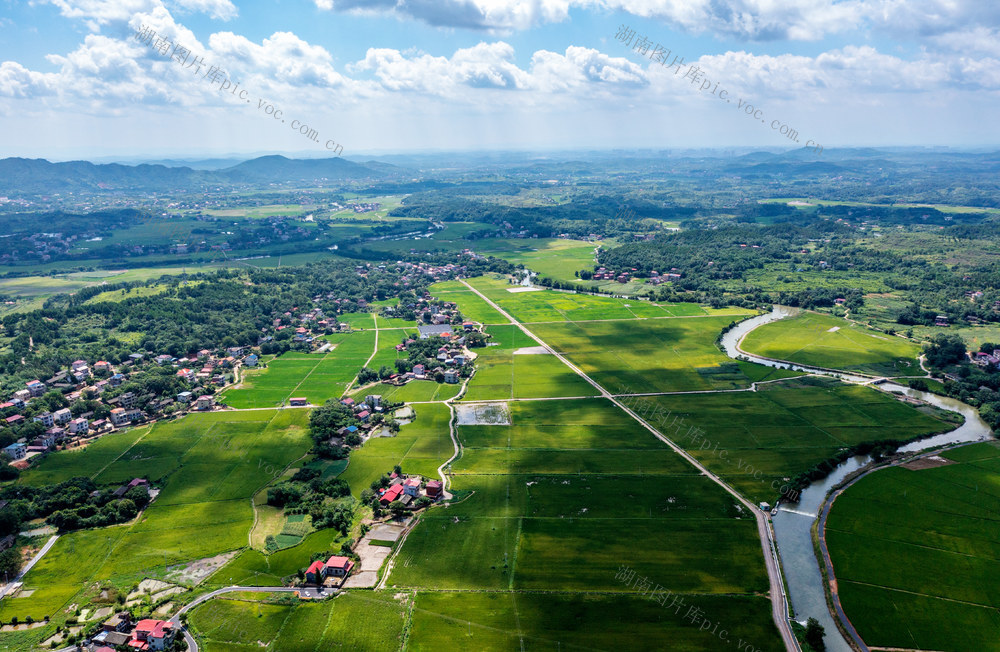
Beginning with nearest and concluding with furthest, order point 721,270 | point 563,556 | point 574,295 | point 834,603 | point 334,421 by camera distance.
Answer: point 834,603, point 563,556, point 334,421, point 574,295, point 721,270

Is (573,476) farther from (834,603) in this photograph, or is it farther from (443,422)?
(834,603)

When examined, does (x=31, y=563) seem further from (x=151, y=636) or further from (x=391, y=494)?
(x=391, y=494)

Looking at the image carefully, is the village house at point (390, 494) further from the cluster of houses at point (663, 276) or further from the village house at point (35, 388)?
the cluster of houses at point (663, 276)

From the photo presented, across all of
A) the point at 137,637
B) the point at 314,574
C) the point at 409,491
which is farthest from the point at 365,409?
the point at 137,637

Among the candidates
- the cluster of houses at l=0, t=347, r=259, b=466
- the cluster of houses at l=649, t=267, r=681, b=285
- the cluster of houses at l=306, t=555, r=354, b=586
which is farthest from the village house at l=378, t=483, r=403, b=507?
the cluster of houses at l=649, t=267, r=681, b=285

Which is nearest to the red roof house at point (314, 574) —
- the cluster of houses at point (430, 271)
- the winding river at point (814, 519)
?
the winding river at point (814, 519)

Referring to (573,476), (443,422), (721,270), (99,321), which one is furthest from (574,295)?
(99,321)
